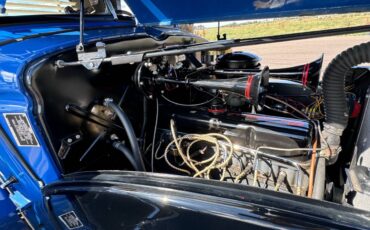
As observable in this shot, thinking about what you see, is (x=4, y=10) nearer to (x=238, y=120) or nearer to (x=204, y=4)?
(x=204, y=4)

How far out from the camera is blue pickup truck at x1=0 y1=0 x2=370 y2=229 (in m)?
1.00

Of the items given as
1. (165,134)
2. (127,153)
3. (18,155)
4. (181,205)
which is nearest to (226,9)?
(165,134)

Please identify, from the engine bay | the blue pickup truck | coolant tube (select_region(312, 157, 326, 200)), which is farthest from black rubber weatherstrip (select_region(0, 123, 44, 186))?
coolant tube (select_region(312, 157, 326, 200))

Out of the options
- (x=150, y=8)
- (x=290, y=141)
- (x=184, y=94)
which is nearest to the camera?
(x=290, y=141)

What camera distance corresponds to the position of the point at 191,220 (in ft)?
3.16

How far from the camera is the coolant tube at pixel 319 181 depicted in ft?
3.79

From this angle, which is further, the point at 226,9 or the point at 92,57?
the point at 226,9

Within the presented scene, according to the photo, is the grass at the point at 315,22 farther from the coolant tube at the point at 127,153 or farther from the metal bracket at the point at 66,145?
the metal bracket at the point at 66,145

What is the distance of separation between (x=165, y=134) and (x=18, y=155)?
2.40ft

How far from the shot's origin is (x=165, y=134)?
1652 millimetres

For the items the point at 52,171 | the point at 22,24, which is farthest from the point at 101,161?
the point at 22,24

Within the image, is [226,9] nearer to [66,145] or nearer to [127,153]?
[127,153]

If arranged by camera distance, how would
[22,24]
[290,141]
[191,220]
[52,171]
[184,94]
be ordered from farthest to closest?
[184,94]
[22,24]
[290,141]
[52,171]
[191,220]

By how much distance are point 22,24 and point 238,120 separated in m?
1.35
